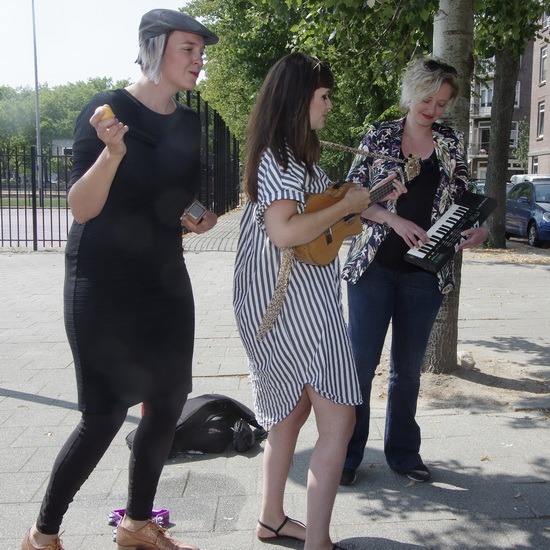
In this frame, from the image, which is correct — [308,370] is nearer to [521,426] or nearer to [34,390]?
[521,426]

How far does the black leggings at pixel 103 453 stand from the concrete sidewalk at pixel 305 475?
1.09 feet

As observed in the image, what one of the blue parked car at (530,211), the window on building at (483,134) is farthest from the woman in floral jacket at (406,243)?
the window on building at (483,134)

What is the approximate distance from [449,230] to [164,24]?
1.55 metres

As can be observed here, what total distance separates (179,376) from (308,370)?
50 centimetres

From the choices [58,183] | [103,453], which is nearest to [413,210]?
[103,453]

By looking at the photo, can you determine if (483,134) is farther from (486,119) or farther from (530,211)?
(530,211)

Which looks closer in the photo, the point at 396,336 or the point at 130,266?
the point at 130,266

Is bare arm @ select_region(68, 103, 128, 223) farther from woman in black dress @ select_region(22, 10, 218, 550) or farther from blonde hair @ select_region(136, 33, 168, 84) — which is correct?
blonde hair @ select_region(136, 33, 168, 84)

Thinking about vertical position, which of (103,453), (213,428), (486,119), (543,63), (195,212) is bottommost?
(213,428)

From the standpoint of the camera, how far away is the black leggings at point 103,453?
246 cm

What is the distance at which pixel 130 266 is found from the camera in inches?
95.3

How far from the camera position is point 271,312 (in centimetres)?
249

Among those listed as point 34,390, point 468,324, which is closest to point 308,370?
point 34,390

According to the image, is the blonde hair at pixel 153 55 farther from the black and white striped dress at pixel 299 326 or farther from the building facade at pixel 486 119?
the building facade at pixel 486 119
